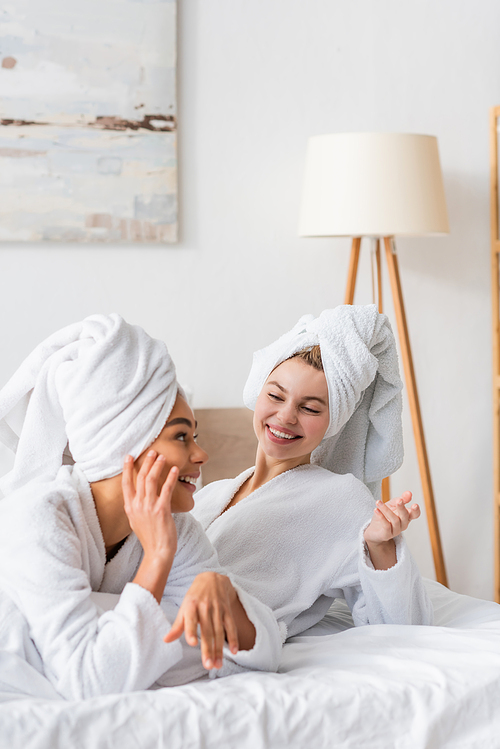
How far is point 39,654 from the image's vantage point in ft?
3.13

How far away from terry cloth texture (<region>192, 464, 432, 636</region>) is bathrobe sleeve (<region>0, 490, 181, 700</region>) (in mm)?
327

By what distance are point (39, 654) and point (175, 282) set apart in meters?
1.74

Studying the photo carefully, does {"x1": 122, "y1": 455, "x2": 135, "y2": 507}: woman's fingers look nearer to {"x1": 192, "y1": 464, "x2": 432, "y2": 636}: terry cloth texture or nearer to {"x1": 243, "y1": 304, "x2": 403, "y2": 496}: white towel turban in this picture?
{"x1": 192, "y1": 464, "x2": 432, "y2": 636}: terry cloth texture

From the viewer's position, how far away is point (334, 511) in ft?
4.45

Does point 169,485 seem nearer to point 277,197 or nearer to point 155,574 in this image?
point 155,574

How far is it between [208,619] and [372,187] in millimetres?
1617

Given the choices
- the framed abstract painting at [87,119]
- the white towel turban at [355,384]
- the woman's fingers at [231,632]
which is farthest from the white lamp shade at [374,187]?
the woman's fingers at [231,632]

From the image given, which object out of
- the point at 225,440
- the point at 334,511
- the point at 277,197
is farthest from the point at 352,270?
the point at 334,511

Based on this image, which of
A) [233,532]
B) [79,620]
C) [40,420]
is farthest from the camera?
[233,532]

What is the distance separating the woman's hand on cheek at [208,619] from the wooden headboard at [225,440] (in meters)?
1.48

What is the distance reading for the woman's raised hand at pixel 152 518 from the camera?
38.3 inches

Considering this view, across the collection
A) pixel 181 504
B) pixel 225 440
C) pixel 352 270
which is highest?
pixel 352 270

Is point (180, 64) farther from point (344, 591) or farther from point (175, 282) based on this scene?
point (344, 591)

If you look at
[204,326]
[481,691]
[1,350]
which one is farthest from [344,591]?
[1,350]
